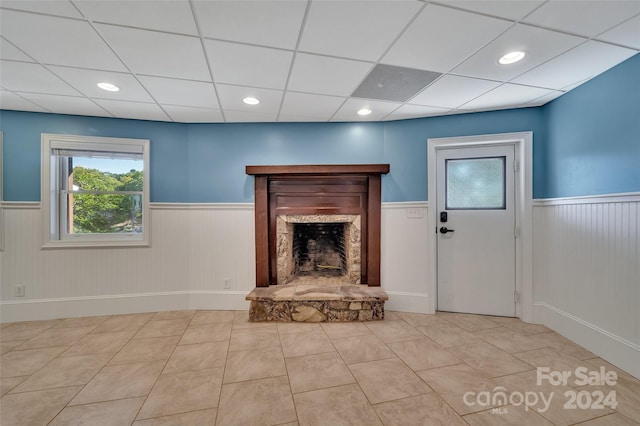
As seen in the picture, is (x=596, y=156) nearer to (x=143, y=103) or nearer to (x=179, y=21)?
(x=179, y=21)

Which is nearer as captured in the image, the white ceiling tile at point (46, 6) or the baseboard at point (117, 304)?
the white ceiling tile at point (46, 6)

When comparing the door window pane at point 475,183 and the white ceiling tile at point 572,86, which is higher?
the white ceiling tile at point 572,86

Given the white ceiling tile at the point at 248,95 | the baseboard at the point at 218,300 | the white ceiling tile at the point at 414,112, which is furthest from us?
the baseboard at the point at 218,300

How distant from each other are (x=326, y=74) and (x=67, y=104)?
2.64m

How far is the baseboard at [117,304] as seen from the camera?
2742 millimetres

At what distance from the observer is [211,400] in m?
1.57

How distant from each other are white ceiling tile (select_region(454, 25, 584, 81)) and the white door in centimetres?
105

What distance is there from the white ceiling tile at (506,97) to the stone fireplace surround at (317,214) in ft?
3.49

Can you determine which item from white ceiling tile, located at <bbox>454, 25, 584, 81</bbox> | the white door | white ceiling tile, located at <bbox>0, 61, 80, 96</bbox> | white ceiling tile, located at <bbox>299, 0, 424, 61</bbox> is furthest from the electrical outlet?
white ceiling tile, located at <bbox>0, 61, 80, 96</bbox>

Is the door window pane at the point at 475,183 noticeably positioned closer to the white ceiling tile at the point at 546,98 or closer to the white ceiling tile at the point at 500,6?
the white ceiling tile at the point at 546,98

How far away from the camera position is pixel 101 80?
2086 millimetres

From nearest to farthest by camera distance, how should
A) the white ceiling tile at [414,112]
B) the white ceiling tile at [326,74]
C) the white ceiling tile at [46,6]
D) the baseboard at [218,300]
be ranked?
the white ceiling tile at [46,6] → the white ceiling tile at [326,74] → the white ceiling tile at [414,112] → the baseboard at [218,300]

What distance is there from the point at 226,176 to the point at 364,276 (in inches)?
82.2

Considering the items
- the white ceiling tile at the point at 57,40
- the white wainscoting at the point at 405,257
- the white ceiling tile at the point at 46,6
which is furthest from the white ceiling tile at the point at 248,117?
the white wainscoting at the point at 405,257
